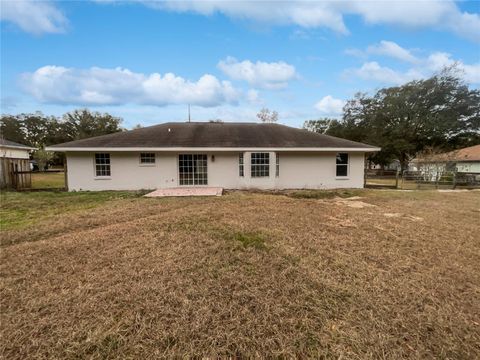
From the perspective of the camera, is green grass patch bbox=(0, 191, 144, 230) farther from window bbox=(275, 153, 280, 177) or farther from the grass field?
window bbox=(275, 153, 280, 177)

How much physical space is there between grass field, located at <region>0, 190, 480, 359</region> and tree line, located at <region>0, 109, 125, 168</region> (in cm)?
4738

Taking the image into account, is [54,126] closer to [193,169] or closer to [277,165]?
[193,169]

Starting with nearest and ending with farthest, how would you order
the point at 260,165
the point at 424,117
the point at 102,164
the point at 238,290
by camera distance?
the point at 238,290, the point at 102,164, the point at 260,165, the point at 424,117

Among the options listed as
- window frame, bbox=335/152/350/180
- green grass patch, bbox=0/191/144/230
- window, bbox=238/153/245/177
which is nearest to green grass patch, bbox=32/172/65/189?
green grass patch, bbox=0/191/144/230

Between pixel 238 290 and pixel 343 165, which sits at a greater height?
pixel 343 165

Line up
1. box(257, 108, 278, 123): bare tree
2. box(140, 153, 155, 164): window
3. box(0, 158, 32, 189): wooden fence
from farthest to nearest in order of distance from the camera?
box(257, 108, 278, 123): bare tree → box(140, 153, 155, 164): window → box(0, 158, 32, 189): wooden fence

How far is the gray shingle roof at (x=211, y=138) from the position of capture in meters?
13.8

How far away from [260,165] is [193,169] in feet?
12.1

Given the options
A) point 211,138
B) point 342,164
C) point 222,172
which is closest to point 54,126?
point 211,138

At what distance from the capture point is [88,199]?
10.6 metres

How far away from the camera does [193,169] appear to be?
47.1ft

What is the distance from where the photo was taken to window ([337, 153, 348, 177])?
1534 centimetres

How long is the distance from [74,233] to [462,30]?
21.8 m

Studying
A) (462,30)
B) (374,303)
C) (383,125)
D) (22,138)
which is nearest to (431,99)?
(383,125)
